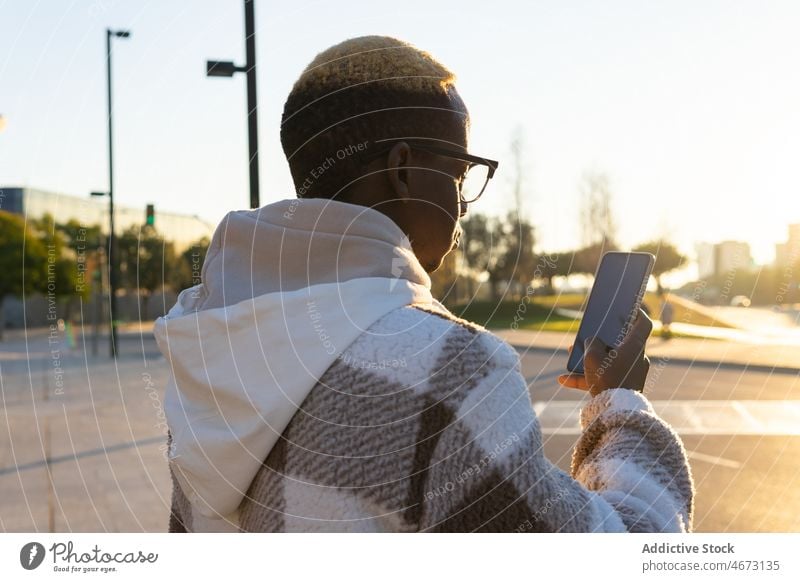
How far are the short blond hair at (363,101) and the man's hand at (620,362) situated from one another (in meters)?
0.41

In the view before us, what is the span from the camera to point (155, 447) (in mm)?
8500

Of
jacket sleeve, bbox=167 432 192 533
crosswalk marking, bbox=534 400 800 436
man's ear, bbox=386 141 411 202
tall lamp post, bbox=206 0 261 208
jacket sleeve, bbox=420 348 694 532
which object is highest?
tall lamp post, bbox=206 0 261 208

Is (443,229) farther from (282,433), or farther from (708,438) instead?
(708,438)

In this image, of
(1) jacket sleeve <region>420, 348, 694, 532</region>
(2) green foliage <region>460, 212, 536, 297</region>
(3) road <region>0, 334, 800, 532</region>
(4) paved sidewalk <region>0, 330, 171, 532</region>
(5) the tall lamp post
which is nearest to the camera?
(1) jacket sleeve <region>420, 348, 694, 532</region>

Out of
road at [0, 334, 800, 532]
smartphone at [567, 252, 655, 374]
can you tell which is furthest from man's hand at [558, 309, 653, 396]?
road at [0, 334, 800, 532]

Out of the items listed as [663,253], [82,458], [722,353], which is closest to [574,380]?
[82,458]

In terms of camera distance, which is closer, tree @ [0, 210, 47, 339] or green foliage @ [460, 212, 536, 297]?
green foliage @ [460, 212, 536, 297]

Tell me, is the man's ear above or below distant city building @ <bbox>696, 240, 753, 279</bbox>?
above

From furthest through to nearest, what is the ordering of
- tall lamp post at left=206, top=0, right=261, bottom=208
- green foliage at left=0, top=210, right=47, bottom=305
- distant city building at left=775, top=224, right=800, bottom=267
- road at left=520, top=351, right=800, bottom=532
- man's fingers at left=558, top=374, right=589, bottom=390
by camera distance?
green foliage at left=0, top=210, right=47, bottom=305 → road at left=520, top=351, right=800, bottom=532 → tall lamp post at left=206, top=0, right=261, bottom=208 → distant city building at left=775, top=224, right=800, bottom=267 → man's fingers at left=558, top=374, right=589, bottom=390

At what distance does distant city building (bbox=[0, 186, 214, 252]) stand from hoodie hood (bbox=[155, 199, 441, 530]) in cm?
61

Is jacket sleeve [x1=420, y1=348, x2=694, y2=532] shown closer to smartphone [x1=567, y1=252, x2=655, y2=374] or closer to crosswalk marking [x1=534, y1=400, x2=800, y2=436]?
smartphone [x1=567, y1=252, x2=655, y2=374]

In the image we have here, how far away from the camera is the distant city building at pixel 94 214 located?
4082 millimetres

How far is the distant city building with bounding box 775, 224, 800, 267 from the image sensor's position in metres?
2.64
